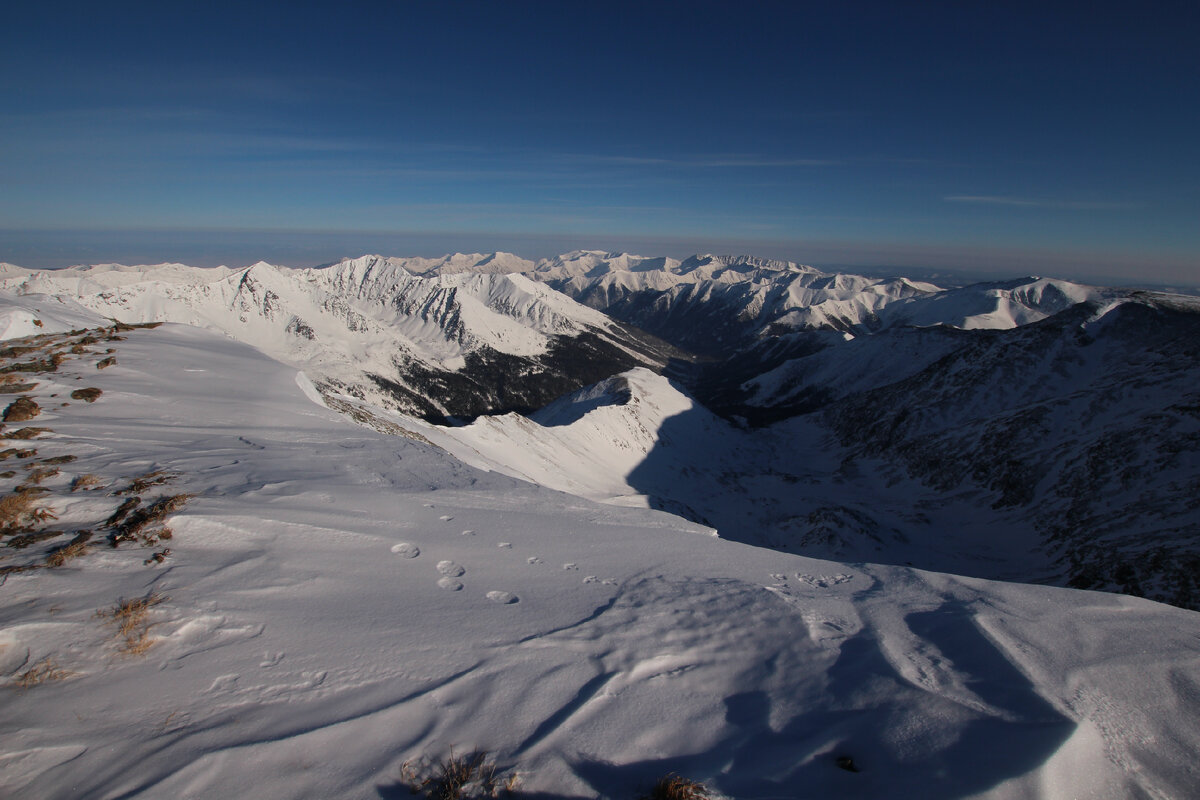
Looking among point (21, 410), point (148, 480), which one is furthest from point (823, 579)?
point (21, 410)

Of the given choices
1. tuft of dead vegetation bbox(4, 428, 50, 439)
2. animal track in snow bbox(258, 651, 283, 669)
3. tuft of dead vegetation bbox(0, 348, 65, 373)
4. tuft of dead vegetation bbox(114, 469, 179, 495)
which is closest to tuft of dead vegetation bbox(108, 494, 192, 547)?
Result: tuft of dead vegetation bbox(114, 469, 179, 495)

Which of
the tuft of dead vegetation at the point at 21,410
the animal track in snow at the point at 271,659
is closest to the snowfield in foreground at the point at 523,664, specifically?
the animal track in snow at the point at 271,659

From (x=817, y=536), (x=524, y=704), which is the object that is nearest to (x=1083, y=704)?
(x=524, y=704)

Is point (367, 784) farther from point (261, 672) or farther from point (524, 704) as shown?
point (261, 672)

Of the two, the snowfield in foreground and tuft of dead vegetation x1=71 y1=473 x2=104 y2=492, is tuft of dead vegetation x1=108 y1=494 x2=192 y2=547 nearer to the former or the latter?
the snowfield in foreground

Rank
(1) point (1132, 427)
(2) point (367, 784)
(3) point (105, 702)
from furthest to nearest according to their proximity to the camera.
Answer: (1) point (1132, 427) < (3) point (105, 702) < (2) point (367, 784)

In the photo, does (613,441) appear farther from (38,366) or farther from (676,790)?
(676,790)

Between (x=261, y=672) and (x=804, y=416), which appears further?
(x=804, y=416)
